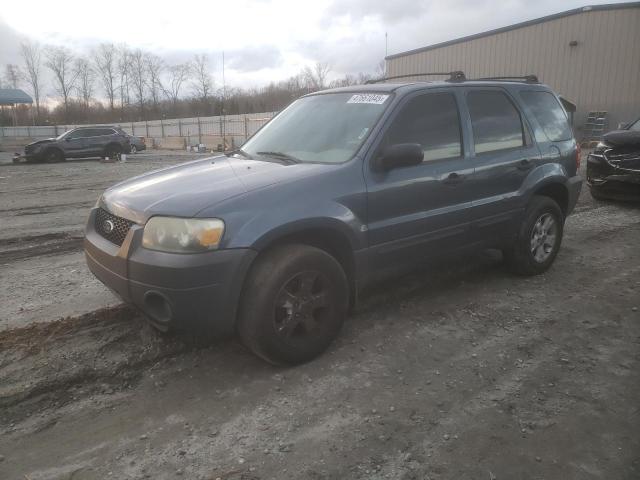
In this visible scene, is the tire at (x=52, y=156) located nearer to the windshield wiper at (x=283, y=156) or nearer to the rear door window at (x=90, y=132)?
the rear door window at (x=90, y=132)

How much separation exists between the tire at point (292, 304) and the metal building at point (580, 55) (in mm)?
21257

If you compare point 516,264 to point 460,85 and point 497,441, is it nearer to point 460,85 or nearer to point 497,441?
point 460,85

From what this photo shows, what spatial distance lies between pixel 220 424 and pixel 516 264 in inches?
128

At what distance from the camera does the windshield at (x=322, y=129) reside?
11.7ft

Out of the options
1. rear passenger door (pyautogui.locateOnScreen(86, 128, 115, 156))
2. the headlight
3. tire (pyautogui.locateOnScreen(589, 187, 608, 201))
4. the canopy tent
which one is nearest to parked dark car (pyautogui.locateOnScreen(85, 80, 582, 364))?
the headlight

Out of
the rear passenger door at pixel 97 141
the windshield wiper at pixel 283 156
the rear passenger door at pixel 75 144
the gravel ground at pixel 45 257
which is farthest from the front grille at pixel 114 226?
the rear passenger door at pixel 97 141

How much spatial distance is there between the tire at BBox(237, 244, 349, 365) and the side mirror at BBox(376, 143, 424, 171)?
0.77 meters

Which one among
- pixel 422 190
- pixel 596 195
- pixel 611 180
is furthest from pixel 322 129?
pixel 596 195

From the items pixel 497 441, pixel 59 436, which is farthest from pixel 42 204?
pixel 497 441

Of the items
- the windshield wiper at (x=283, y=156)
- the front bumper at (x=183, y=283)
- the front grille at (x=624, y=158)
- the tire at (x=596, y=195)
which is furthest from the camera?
the tire at (x=596, y=195)

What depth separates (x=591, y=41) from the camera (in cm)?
2155

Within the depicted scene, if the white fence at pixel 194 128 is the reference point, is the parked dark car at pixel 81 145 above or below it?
below

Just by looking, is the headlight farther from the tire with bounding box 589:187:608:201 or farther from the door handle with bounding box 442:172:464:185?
the tire with bounding box 589:187:608:201

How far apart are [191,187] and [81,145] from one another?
20.3 meters
